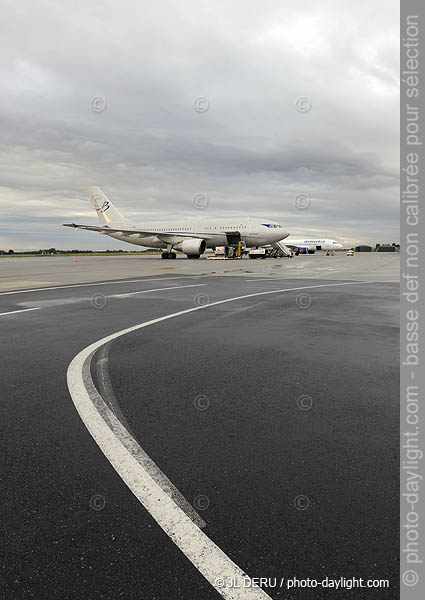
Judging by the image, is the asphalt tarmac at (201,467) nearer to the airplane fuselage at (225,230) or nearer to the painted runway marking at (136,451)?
the painted runway marking at (136,451)

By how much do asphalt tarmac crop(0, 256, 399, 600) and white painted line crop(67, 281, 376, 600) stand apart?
0.02 metres

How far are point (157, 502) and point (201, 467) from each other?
0.51 metres

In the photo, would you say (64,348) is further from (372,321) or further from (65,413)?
(372,321)

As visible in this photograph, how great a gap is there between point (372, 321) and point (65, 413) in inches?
301

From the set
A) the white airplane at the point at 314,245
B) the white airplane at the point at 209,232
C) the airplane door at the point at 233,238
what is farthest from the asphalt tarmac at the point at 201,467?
the white airplane at the point at 314,245

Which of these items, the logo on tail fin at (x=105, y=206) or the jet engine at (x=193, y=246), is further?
the logo on tail fin at (x=105, y=206)

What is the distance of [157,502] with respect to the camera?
269 cm

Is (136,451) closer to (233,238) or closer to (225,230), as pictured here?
(225,230)

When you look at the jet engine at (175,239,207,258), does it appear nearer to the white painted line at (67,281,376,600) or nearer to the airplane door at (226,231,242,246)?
the airplane door at (226,231,242,246)

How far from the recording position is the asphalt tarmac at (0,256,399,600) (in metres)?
2.18

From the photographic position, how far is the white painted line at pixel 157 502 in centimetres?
211

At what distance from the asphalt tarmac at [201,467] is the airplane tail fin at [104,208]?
172 ft

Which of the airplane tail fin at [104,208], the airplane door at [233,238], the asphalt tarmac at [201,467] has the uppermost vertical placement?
the airplane tail fin at [104,208]
